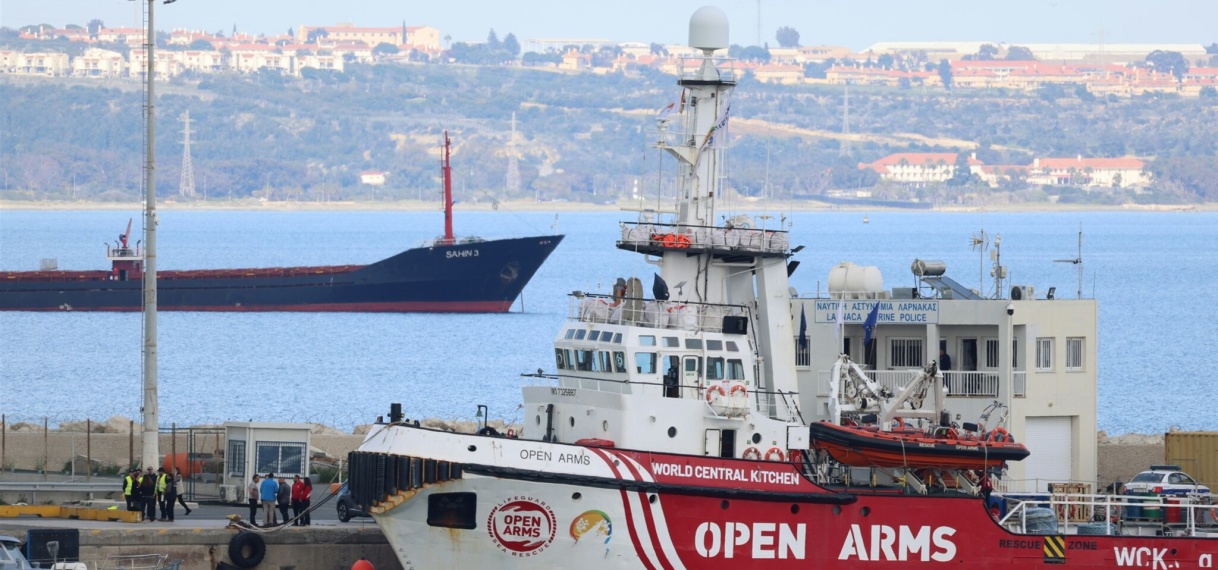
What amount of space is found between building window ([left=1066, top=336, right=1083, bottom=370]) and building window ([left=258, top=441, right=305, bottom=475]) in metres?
13.3

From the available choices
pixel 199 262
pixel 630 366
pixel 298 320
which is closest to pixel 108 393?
pixel 298 320

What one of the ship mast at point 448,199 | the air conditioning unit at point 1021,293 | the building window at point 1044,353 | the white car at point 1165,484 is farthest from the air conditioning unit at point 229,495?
the ship mast at point 448,199

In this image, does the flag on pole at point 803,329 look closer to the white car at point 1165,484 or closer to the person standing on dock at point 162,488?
the white car at point 1165,484

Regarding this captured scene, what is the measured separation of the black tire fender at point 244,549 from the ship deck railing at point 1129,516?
35.8 feet

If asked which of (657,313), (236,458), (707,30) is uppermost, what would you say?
(707,30)

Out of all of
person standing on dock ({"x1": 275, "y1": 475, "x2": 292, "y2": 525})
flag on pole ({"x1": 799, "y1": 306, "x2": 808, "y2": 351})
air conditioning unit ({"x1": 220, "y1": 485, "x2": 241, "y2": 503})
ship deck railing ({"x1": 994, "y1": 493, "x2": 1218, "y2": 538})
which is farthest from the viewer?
flag on pole ({"x1": 799, "y1": 306, "x2": 808, "y2": 351})

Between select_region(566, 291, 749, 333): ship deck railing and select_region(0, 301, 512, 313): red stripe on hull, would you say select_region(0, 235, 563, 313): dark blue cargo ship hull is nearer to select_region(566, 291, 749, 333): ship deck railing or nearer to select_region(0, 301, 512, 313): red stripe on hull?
select_region(0, 301, 512, 313): red stripe on hull

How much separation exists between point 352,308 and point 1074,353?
84.7 metres

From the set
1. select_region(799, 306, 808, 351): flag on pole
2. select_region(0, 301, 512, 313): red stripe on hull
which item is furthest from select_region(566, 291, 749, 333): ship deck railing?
select_region(0, 301, 512, 313): red stripe on hull

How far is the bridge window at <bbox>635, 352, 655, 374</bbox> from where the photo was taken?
2791cm

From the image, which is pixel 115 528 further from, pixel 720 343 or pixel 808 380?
pixel 808 380

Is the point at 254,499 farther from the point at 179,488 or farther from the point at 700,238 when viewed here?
the point at 700,238

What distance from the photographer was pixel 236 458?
3256 cm

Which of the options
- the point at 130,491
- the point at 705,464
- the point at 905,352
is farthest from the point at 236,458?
the point at 905,352
